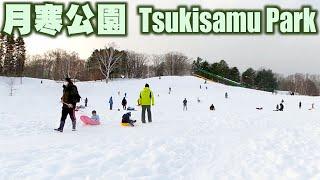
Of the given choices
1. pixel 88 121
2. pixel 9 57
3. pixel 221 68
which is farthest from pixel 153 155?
pixel 221 68

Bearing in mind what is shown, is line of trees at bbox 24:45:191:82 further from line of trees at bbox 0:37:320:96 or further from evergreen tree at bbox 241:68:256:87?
evergreen tree at bbox 241:68:256:87

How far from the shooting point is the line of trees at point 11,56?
289ft

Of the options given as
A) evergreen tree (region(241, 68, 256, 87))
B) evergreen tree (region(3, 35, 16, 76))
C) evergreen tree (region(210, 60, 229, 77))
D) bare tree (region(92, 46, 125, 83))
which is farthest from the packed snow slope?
evergreen tree (region(241, 68, 256, 87))

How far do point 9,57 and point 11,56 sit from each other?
713 mm

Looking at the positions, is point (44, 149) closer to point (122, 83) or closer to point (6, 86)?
point (6, 86)

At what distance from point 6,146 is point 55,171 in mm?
2664

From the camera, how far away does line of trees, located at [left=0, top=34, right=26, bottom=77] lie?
88.2 meters

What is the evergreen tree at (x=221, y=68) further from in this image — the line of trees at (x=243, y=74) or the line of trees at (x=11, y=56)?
the line of trees at (x=11, y=56)

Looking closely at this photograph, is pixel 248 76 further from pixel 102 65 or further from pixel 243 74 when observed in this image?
pixel 102 65

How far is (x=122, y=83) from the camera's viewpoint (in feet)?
250

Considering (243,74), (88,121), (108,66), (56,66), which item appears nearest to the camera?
(88,121)

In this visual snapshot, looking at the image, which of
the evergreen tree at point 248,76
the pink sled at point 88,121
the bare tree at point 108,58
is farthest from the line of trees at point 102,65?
the pink sled at point 88,121

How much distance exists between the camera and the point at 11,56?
8981cm

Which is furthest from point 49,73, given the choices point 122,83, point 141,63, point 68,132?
point 68,132
